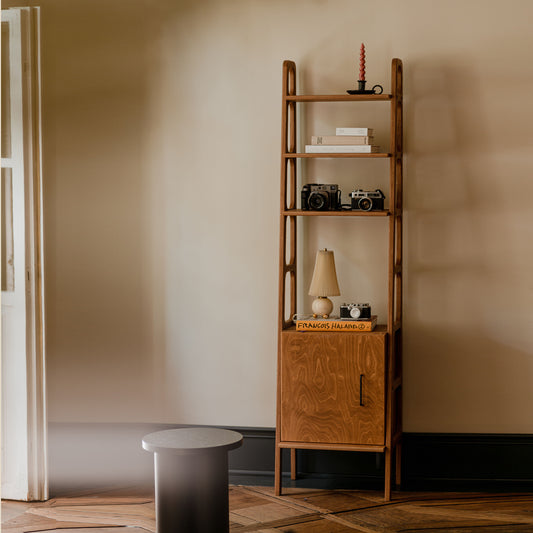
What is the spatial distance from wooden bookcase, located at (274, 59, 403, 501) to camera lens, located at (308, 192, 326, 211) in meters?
0.05

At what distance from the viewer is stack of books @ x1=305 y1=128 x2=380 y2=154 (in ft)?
11.3

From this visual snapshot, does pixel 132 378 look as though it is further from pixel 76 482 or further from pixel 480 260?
pixel 480 260

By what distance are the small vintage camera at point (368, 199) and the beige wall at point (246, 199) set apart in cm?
23

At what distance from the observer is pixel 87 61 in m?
3.92

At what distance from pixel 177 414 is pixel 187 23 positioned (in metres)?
1.99

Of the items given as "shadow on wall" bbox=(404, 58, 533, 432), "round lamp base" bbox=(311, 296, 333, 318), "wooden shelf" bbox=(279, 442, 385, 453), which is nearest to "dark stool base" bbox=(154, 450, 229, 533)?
"wooden shelf" bbox=(279, 442, 385, 453)

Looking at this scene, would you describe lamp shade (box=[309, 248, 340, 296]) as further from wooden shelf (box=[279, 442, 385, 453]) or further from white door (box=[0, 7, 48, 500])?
white door (box=[0, 7, 48, 500])

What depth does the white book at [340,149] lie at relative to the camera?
3.44m

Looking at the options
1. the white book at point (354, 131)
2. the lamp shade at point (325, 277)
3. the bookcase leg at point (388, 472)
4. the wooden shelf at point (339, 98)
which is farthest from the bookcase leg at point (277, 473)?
the wooden shelf at point (339, 98)

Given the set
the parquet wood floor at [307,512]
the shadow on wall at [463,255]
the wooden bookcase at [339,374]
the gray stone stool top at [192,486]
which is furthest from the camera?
the shadow on wall at [463,255]

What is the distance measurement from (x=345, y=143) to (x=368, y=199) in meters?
0.28

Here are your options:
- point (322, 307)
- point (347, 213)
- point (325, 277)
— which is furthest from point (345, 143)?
point (322, 307)

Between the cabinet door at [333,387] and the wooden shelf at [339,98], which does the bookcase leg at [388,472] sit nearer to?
the cabinet door at [333,387]

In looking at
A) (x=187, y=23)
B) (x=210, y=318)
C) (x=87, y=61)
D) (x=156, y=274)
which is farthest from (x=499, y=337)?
(x=87, y=61)
